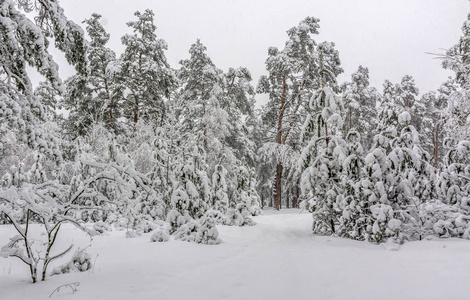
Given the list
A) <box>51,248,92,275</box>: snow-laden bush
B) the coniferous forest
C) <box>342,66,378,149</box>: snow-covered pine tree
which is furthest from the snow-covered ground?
<box>342,66,378,149</box>: snow-covered pine tree

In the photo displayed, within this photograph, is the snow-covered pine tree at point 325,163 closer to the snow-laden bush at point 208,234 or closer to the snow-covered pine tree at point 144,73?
the snow-laden bush at point 208,234

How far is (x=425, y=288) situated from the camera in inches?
150

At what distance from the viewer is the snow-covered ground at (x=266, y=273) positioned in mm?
3838

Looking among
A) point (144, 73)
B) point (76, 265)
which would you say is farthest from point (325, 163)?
point (144, 73)

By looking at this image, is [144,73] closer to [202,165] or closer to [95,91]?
[95,91]

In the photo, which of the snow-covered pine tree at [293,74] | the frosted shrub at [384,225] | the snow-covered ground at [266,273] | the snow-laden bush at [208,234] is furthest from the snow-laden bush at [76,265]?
the snow-covered pine tree at [293,74]

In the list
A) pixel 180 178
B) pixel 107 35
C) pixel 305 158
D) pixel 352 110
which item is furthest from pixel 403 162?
pixel 107 35

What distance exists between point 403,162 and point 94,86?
61.7ft

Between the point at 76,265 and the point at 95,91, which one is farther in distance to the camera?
the point at 95,91

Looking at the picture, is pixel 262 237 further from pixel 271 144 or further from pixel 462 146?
pixel 271 144

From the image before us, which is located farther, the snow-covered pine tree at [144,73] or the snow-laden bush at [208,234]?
the snow-covered pine tree at [144,73]

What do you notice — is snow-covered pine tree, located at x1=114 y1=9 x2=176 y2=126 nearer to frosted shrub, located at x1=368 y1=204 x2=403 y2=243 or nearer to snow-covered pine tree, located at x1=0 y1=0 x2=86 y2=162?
snow-covered pine tree, located at x1=0 y1=0 x2=86 y2=162

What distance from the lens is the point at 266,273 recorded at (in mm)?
4879

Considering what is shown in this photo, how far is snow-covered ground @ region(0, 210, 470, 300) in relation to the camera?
384cm
